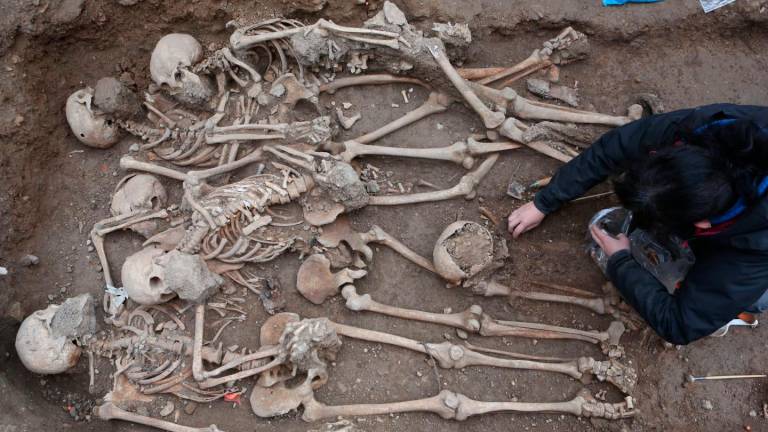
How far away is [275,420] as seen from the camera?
3.03 metres

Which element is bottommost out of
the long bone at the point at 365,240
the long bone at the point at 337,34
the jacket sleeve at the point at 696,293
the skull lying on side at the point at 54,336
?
the skull lying on side at the point at 54,336

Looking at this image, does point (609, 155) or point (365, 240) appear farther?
point (365, 240)

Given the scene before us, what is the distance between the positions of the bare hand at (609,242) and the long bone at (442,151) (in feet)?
2.67

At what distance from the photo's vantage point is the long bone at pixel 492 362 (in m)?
3.06

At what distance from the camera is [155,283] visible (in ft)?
9.87

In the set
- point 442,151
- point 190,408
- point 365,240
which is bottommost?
point 190,408

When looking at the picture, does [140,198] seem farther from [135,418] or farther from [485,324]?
[485,324]

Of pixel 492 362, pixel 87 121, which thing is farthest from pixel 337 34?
pixel 492 362

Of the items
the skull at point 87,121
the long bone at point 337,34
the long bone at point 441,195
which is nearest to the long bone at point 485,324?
the long bone at point 441,195

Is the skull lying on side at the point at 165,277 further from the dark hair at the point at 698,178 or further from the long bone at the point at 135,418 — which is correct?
the dark hair at the point at 698,178

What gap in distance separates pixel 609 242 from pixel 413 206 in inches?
48.3

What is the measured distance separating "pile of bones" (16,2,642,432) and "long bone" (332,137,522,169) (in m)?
0.01

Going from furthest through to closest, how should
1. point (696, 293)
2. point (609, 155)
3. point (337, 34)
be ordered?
1. point (337, 34)
2. point (609, 155)
3. point (696, 293)

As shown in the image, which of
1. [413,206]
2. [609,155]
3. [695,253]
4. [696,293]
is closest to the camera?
[696,293]
